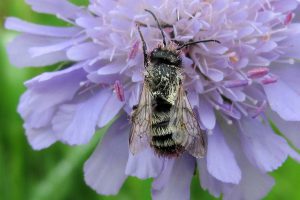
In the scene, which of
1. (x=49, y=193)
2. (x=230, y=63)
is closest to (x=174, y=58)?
(x=230, y=63)

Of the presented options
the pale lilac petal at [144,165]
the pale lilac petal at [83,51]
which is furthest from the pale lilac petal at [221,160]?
the pale lilac petal at [83,51]

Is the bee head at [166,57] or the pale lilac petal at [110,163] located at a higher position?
the bee head at [166,57]

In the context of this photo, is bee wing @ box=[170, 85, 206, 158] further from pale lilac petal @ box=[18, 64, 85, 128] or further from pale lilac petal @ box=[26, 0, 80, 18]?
pale lilac petal @ box=[26, 0, 80, 18]

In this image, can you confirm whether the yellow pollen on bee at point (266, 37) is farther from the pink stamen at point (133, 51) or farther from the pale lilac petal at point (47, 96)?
the pale lilac petal at point (47, 96)

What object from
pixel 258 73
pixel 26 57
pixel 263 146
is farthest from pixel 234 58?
pixel 26 57

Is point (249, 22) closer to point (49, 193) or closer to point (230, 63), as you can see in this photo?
point (230, 63)

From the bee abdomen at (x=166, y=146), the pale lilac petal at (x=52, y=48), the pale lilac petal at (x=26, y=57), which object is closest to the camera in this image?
the bee abdomen at (x=166, y=146)
